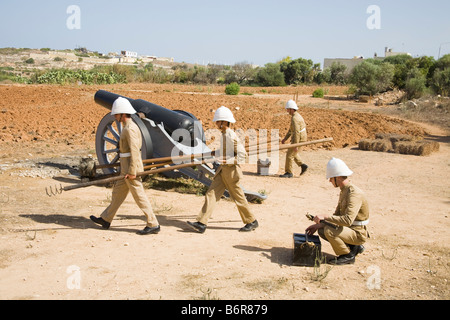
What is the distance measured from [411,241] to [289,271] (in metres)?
2.07

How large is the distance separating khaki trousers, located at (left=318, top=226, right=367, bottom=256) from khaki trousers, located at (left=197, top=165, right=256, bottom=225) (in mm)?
1407

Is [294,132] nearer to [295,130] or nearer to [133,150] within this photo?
[295,130]

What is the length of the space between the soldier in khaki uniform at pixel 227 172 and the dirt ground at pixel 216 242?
25 cm

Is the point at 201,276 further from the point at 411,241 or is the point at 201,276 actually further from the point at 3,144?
the point at 3,144

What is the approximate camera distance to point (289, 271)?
483cm

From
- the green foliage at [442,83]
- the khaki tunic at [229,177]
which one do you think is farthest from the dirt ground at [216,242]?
the green foliage at [442,83]

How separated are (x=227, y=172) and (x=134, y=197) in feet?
4.18

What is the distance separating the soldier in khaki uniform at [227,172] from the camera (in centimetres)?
594

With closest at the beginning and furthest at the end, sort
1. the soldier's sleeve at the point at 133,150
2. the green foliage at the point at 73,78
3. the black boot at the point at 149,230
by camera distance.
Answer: the soldier's sleeve at the point at 133,150 < the black boot at the point at 149,230 < the green foliage at the point at 73,78

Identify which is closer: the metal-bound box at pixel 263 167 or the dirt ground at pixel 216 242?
the dirt ground at pixel 216 242

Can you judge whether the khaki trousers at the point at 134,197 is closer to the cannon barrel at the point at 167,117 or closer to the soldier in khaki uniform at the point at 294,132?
the cannon barrel at the point at 167,117

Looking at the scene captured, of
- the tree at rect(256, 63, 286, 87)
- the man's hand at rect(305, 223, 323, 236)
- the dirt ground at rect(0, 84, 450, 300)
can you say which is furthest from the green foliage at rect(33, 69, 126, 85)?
the man's hand at rect(305, 223, 323, 236)

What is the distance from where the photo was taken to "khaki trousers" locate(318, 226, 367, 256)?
4.87 m
